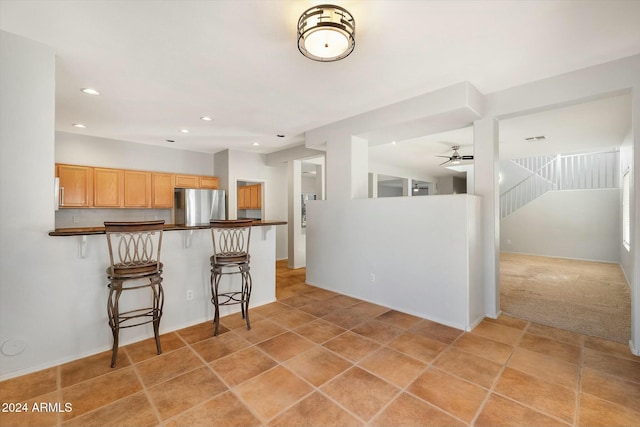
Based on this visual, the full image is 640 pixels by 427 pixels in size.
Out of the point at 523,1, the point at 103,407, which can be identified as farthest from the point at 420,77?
the point at 103,407

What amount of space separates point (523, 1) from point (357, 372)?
289cm

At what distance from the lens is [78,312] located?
2475mm

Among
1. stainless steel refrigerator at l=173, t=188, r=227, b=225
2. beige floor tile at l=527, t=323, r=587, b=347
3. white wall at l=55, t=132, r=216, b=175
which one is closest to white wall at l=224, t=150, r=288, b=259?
stainless steel refrigerator at l=173, t=188, r=227, b=225

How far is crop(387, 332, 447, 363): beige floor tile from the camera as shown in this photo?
256cm

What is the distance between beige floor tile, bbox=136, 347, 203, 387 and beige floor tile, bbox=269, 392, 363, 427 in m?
0.99

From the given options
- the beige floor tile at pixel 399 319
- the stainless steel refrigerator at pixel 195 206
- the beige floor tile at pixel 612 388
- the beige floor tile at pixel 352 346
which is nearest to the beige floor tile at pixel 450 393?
the beige floor tile at pixel 352 346

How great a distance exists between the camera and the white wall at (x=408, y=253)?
10.3 ft

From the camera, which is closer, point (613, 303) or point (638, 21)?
point (638, 21)

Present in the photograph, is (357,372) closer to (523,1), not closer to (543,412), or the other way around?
(543,412)

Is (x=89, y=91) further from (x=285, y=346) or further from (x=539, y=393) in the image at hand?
(x=539, y=393)

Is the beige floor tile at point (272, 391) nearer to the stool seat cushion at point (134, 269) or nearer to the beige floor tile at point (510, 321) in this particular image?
the stool seat cushion at point (134, 269)

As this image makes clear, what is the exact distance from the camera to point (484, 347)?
8.90 ft

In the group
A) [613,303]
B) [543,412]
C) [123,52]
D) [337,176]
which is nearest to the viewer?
[543,412]

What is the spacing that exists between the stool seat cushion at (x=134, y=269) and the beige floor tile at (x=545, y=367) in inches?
125
